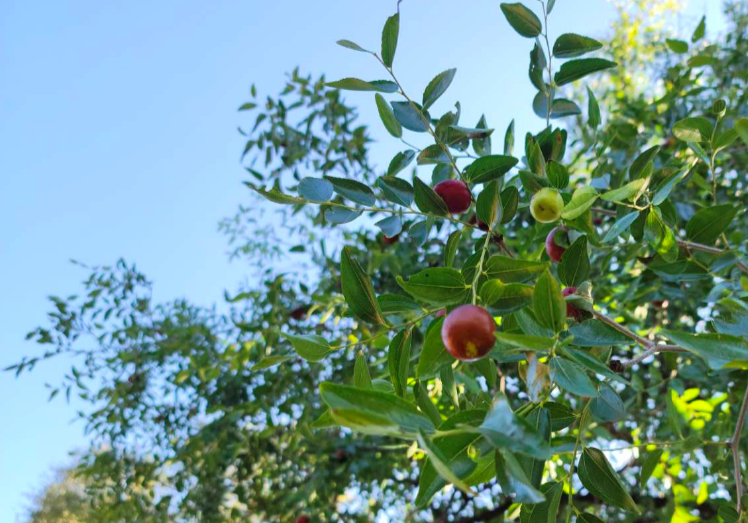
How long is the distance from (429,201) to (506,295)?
341 millimetres

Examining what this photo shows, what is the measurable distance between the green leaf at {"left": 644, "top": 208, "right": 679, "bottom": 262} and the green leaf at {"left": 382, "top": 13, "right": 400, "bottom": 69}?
594mm

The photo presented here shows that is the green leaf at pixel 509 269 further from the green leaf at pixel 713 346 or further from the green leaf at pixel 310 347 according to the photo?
the green leaf at pixel 310 347

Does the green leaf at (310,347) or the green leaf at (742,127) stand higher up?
the green leaf at (742,127)

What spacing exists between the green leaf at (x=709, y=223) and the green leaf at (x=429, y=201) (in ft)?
2.11

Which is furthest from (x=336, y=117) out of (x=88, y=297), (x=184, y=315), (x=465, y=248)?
(x=88, y=297)

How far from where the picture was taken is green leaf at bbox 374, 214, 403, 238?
1.20m

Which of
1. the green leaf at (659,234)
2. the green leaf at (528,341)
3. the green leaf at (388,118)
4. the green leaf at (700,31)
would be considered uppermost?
the green leaf at (700,31)

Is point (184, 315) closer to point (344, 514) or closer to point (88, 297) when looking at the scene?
point (88, 297)

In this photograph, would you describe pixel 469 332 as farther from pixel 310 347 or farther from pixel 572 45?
pixel 572 45

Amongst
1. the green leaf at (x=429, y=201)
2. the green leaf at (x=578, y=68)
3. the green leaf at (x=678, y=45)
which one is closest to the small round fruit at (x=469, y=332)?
the green leaf at (x=429, y=201)

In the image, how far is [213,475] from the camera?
11.8ft

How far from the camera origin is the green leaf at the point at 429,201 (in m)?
1.09

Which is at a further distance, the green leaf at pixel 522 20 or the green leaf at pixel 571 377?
the green leaf at pixel 522 20

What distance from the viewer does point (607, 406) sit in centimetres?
108
